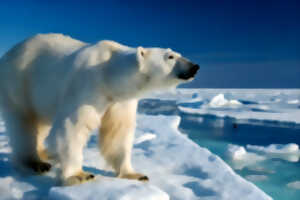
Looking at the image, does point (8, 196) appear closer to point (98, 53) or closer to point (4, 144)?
point (98, 53)

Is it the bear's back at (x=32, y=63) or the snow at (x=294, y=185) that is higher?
the bear's back at (x=32, y=63)

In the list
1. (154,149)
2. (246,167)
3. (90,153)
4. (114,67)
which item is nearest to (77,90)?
(114,67)

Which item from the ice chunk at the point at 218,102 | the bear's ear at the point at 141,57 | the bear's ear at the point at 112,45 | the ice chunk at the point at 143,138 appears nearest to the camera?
the bear's ear at the point at 141,57

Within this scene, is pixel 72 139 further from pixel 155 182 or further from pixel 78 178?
pixel 155 182

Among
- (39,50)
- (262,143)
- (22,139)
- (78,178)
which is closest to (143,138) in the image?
(22,139)

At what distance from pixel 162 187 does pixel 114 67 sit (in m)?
1.05

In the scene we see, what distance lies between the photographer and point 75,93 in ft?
6.95

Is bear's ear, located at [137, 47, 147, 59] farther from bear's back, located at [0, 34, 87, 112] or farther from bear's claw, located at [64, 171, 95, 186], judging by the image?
bear's claw, located at [64, 171, 95, 186]

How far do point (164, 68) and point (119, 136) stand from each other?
2.52 feet

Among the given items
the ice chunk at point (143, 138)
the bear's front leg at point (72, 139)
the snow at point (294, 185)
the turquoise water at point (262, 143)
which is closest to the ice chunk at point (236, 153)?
the turquoise water at point (262, 143)

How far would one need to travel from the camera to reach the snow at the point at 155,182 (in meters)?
1.92

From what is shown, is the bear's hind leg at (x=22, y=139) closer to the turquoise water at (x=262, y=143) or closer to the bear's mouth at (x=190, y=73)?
the bear's mouth at (x=190, y=73)

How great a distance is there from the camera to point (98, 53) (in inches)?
87.3

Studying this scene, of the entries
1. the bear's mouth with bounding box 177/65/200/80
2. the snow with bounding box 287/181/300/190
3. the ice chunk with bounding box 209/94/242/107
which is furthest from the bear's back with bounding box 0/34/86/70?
the ice chunk with bounding box 209/94/242/107
